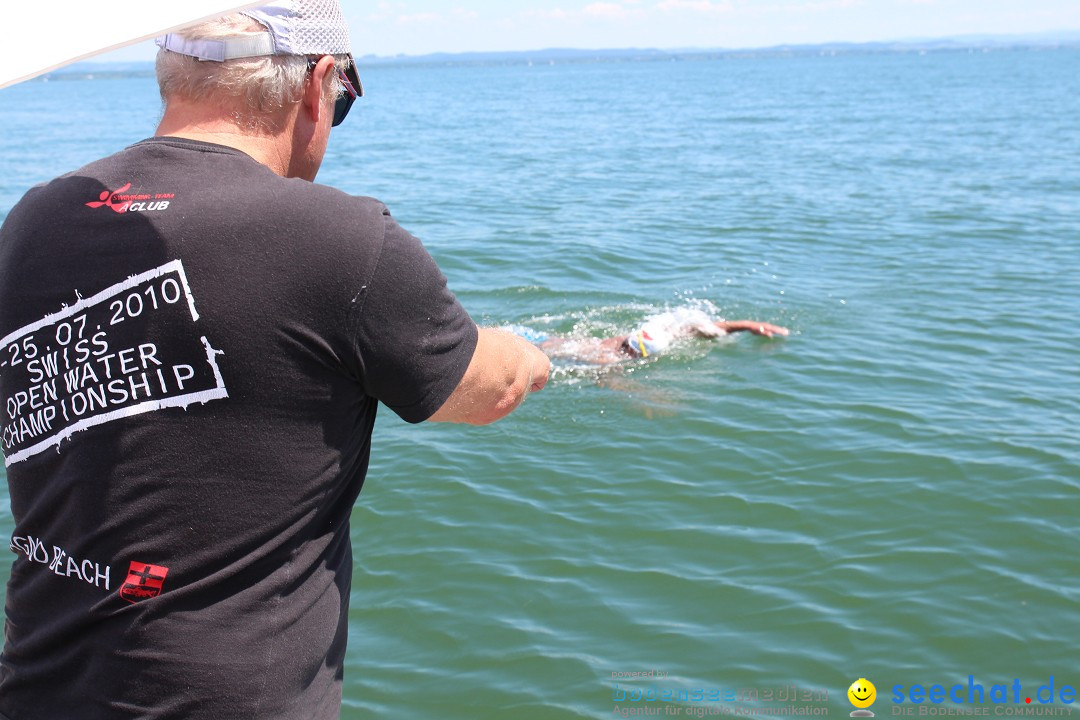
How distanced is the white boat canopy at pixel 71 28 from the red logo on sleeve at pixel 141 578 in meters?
0.78

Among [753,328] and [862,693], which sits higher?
[753,328]

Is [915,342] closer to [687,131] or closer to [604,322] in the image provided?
[604,322]

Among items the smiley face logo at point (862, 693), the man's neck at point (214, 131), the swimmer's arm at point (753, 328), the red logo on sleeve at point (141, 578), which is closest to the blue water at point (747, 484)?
the smiley face logo at point (862, 693)

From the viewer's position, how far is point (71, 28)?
1268 mm

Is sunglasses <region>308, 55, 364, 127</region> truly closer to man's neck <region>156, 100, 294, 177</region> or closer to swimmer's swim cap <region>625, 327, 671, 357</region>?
man's neck <region>156, 100, 294, 177</region>

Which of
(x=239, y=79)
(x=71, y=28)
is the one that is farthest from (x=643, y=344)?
(x=71, y=28)

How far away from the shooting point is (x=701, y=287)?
11898 mm

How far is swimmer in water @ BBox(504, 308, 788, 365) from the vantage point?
9.03m

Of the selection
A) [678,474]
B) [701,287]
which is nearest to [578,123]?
[701,287]

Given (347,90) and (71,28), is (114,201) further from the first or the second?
(347,90)

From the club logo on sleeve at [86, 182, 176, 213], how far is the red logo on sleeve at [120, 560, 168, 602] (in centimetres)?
57

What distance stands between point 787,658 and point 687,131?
32.3m

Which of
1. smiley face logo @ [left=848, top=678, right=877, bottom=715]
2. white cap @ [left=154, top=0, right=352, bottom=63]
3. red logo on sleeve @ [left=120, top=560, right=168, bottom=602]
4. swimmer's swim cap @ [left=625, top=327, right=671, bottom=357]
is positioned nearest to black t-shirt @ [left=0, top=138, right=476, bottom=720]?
red logo on sleeve @ [left=120, top=560, right=168, bottom=602]

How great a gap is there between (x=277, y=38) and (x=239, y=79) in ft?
0.31
